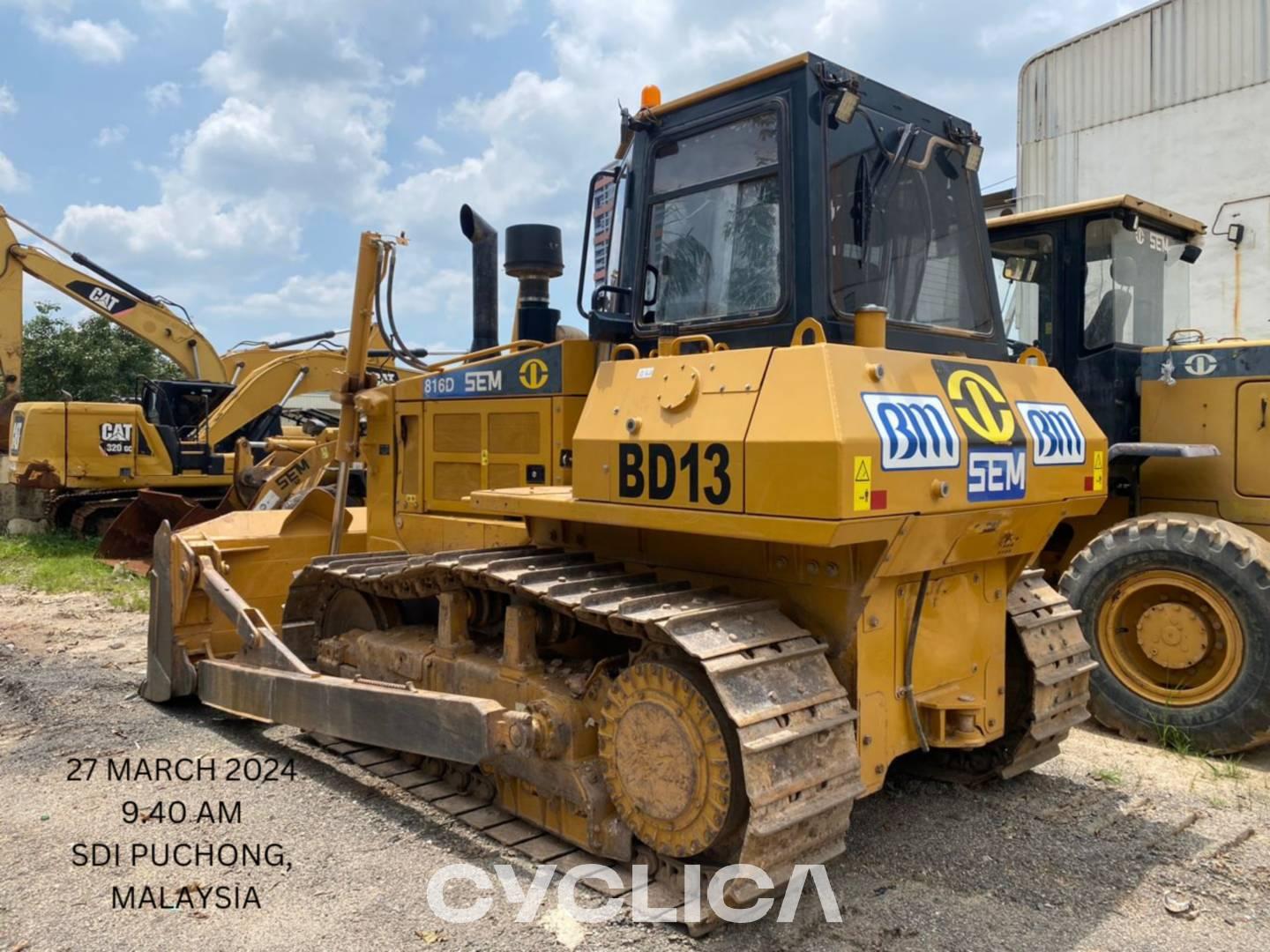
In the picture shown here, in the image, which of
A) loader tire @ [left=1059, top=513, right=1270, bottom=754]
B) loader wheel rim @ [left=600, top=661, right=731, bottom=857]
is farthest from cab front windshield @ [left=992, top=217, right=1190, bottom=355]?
loader wheel rim @ [left=600, top=661, right=731, bottom=857]

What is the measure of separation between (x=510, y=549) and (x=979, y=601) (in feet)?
6.34

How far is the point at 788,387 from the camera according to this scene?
125 inches

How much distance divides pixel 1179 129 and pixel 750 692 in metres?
12.9

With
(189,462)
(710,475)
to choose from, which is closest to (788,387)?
(710,475)

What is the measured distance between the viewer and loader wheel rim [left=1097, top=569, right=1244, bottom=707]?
5.23 metres

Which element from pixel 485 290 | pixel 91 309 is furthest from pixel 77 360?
pixel 485 290

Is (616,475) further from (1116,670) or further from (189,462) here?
(189,462)

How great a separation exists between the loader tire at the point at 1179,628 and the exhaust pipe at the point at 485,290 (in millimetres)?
3509

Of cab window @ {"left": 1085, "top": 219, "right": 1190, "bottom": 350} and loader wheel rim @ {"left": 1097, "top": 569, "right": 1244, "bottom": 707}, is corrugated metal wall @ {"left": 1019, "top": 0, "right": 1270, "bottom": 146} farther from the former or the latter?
loader wheel rim @ {"left": 1097, "top": 569, "right": 1244, "bottom": 707}

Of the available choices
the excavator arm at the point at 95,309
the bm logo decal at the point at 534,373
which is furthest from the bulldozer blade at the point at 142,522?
the bm logo decal at the point at 534,373

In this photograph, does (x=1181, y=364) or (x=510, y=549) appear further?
(x=1181, y=364)

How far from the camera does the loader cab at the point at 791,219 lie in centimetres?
362

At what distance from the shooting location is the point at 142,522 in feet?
38.4

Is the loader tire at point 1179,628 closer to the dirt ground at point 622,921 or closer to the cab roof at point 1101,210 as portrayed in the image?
the dirt ground at point 622,921
